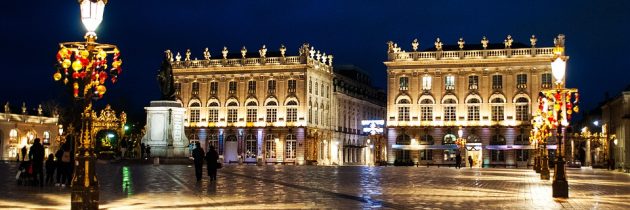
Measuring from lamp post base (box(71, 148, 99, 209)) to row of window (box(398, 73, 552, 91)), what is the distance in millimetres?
68529

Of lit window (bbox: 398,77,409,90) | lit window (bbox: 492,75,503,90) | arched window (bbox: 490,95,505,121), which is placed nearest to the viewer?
arched window (bbox: 490,95,505,121)

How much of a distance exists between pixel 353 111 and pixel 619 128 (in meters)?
39.8

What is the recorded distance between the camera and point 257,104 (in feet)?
283

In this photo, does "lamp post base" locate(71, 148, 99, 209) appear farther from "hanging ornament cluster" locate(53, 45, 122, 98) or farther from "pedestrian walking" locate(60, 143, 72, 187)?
"pedestrian walking" locate(60, 143, 72, 187)

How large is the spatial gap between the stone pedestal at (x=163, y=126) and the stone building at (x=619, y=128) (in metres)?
30.8

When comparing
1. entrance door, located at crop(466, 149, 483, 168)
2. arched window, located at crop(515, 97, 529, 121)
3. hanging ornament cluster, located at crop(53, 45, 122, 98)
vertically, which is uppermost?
arched window, located at crop(515, 97, 529, 121)

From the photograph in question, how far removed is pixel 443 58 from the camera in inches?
3155

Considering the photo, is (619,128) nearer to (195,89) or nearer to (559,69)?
(195,89)

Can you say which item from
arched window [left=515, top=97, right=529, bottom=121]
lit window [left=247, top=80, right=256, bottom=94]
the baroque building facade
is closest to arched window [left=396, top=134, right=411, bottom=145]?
the baroque building facade

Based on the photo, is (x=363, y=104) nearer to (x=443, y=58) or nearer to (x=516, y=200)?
(x=443, y=58)

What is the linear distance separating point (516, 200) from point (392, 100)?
6290 cm

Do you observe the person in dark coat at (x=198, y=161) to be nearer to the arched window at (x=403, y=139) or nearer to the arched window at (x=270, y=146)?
the arched window at (x=403, y=139)

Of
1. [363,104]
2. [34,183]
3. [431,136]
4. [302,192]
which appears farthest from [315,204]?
[363,104]

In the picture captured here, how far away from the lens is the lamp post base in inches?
513
